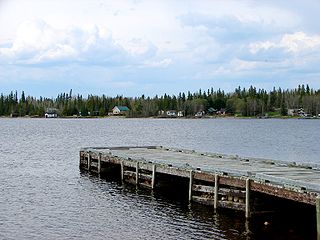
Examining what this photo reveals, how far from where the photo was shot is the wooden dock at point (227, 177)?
81.3ft

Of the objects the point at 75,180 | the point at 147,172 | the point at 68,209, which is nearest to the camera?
the point at 68,209

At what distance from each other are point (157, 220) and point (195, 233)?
3350 millimetres

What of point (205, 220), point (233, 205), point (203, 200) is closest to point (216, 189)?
point (233, 205)

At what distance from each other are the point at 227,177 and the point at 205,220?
105 inches

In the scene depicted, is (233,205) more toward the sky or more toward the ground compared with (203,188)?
more toward the ground

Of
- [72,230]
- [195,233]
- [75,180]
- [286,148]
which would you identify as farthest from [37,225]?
[286,148]

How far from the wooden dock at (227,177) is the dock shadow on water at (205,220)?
0.72 meters

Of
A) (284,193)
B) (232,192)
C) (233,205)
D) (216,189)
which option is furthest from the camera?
(216,189)

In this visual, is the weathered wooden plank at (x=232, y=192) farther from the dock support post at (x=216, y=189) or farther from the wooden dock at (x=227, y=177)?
the dock support post at (x=216, y=189)

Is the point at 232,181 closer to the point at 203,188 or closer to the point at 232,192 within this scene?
the point at 232,192

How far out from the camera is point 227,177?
94.2 ft

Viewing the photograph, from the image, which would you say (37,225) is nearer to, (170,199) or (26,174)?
(170,199)

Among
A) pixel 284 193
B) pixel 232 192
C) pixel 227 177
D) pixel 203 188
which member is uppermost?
pixel 227 177

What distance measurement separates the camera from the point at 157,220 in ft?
92.2
